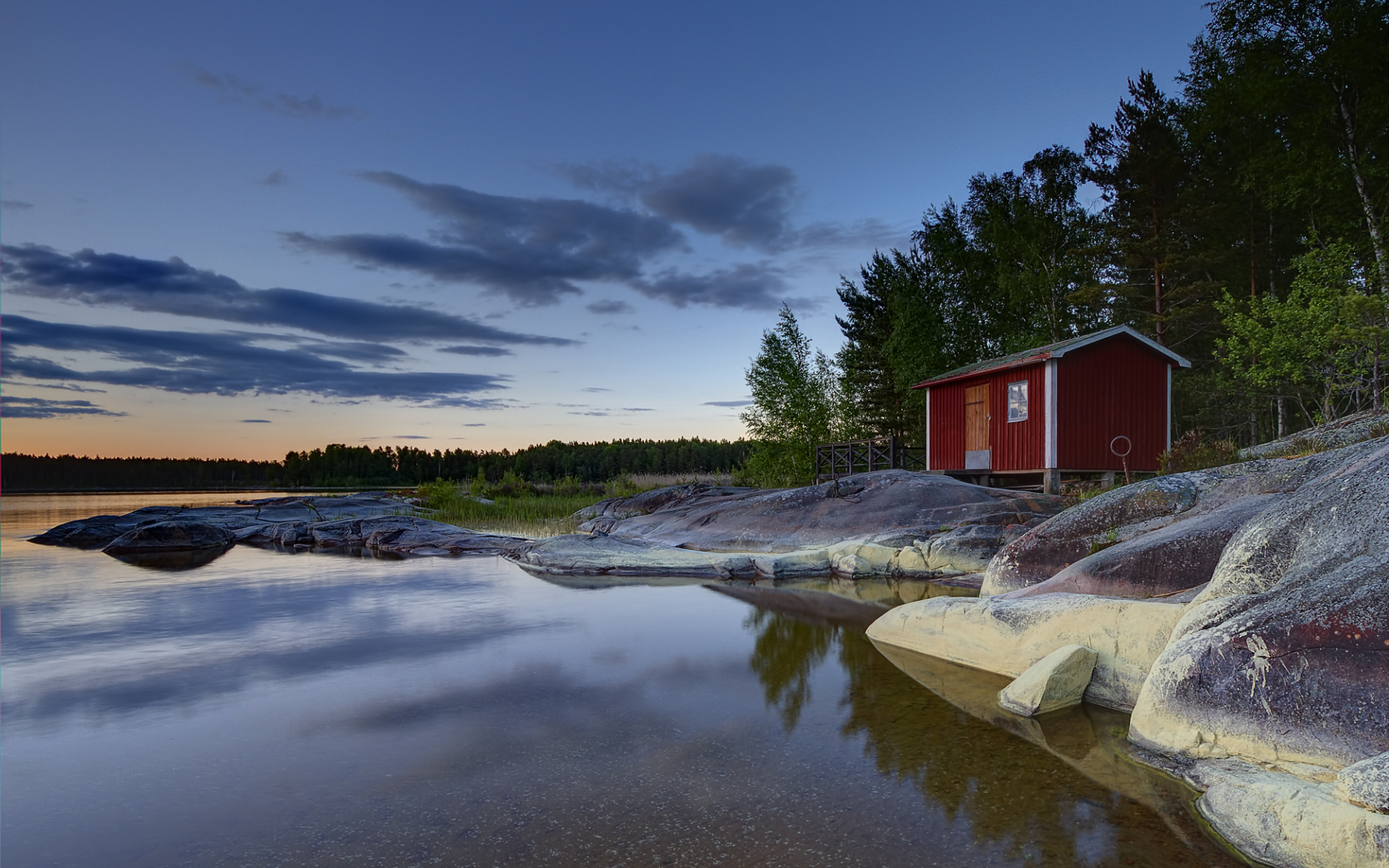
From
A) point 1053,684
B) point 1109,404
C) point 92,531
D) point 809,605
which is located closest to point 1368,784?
point 1053,684

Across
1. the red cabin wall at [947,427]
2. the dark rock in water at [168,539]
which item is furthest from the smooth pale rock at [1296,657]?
A: the dark rock in water at [168,539]

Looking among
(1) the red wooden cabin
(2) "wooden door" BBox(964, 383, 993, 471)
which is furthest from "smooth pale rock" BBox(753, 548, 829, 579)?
(2) "wooden door" BBox(964, 383, 993, 471)

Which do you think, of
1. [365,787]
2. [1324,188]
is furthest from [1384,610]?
[1324,188]

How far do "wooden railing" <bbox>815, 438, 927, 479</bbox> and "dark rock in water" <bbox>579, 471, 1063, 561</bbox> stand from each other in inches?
132

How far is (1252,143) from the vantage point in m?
25.4

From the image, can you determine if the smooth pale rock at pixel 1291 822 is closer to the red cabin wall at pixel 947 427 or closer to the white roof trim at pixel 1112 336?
the white roof trim at pixel 1112 336

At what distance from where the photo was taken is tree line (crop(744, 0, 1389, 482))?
2009cm

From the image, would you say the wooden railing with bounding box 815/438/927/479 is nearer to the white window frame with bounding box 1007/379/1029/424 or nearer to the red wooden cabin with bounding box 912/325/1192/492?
the red wooden cabin with bounding box 912/325/1192/492

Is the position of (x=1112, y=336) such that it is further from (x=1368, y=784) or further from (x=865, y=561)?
(x=1368, y=784)

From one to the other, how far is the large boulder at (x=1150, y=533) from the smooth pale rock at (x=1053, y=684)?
1531 millimetres

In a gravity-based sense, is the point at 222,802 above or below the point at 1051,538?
below

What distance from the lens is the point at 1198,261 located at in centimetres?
2427

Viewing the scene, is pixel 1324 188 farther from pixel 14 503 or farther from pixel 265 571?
pixel 14 503

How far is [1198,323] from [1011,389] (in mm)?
12923
